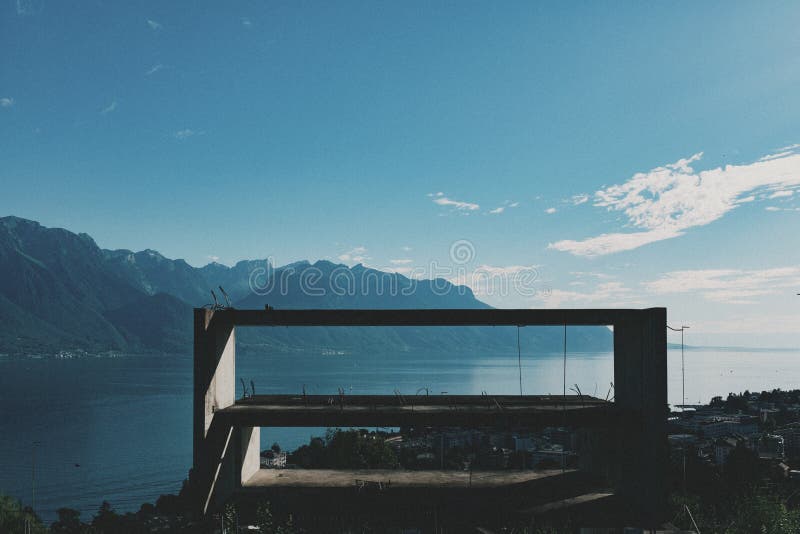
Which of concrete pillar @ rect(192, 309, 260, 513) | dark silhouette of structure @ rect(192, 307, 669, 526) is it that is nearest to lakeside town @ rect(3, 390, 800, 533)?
concrete pillar @ rect(192, 309, 260, 513)

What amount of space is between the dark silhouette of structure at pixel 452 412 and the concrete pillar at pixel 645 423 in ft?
0.10

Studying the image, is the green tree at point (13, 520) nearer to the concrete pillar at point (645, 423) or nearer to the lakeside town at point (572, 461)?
the lakeside town at point (572, 461)

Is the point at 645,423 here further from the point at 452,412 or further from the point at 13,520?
the point at 13,520

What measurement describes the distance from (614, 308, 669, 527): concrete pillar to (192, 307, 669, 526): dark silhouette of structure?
31mm

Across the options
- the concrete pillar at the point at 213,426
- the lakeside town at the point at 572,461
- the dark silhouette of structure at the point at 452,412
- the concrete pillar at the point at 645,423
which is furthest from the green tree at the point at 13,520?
the concrete pillar at the point at 645,423

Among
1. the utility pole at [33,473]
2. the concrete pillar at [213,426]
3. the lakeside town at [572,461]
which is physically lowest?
the utility pole at [33,473]

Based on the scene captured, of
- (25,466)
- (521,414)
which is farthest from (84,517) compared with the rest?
(521,414)

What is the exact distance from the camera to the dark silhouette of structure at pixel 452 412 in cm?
1792

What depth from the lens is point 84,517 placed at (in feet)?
237

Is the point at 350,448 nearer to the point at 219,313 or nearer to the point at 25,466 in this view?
the point at 219,313

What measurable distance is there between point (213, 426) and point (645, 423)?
1335 cm

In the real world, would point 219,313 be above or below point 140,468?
above

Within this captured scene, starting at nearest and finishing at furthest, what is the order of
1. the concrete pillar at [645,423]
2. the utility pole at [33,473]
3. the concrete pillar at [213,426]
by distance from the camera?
the concrete pillar at [645,423], the concrete pillar at [213,426], the utility pole at [33,473]

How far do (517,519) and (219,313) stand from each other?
11406mm
